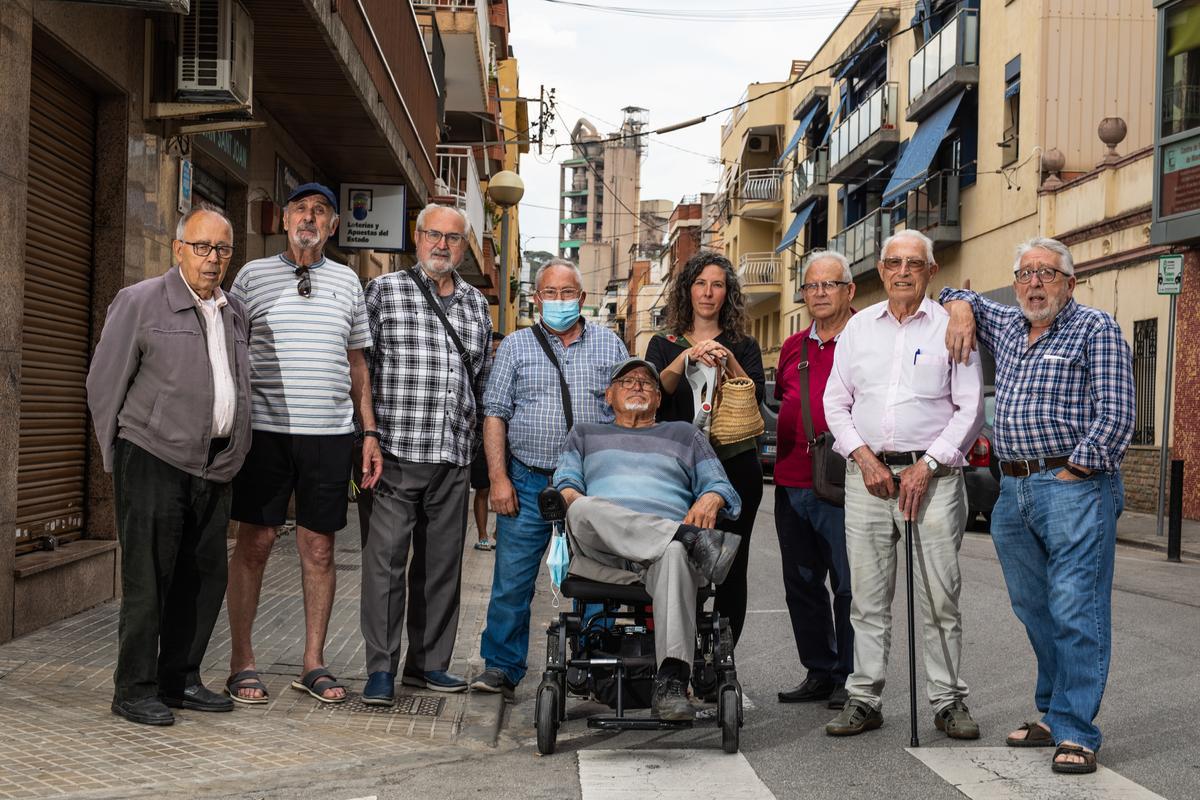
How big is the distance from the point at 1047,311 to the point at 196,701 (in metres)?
3.97

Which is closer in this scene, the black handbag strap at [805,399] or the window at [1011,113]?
the black handbag strap at [805,399]

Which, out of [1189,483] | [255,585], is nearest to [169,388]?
[255,585]

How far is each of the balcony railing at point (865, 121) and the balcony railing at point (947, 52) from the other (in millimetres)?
1809

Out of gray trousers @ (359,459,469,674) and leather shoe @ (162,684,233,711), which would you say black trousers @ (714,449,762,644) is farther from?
leather shoe @ (162,684,233,711)

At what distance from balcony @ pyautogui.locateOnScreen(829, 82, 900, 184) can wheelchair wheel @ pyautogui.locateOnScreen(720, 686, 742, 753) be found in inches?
1292

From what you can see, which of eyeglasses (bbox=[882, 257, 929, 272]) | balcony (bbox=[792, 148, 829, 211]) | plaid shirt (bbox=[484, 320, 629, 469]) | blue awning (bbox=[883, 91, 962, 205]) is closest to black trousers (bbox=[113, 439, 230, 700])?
plaid shirt (bbox=[484, 320, 629, 469])

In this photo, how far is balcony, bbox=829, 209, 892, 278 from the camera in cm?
3725

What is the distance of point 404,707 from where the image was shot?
648cm

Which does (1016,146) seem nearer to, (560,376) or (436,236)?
(560,376)

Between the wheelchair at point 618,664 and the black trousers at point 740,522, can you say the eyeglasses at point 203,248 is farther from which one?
the black trousers at point 740,522

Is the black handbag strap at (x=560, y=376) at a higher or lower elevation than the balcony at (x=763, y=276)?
lower

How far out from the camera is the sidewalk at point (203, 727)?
16.4ft

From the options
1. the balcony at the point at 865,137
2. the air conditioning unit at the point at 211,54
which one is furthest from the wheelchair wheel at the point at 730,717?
the balcony at the point at 865,137

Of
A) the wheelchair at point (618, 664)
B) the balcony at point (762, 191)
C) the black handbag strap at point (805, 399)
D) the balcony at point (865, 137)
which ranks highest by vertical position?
the balcony at point (762, 191)
